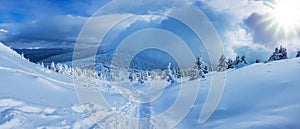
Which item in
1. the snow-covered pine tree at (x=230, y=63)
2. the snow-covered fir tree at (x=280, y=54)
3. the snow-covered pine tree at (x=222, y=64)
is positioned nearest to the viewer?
the snow-covered fir tree at (x=280, y=54)

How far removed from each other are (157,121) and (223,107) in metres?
3.92

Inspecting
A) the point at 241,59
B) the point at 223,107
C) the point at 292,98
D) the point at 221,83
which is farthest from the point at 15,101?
the point at 241,59

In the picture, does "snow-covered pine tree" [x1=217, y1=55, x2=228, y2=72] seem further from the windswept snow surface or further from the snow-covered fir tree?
the windswept snow surface

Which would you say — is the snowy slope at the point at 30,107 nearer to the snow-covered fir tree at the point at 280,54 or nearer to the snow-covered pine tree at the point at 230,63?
the snow-covered fir tree at the point at 280,54

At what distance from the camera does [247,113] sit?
15.5 m

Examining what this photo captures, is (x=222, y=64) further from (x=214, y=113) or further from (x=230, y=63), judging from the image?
(x=214, y=113)

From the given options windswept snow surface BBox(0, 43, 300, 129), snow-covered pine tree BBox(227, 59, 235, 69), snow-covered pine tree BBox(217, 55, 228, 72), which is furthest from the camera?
snow-covered pine tree BBox(227, 59, 235, 69)

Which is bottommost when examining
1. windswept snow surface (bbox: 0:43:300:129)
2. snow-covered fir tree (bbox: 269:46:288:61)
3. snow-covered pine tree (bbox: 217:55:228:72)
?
windswept snow surface (bbox: 0:43:300:129)

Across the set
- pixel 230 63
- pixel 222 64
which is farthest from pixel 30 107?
pixel 230 63

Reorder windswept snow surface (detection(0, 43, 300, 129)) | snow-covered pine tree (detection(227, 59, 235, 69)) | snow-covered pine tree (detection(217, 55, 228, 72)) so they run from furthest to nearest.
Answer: snow-covered pine tree (detection(227, 59, 235, 69)) < snow-covered pine tree (detection(217, 55, 228, 72)) < windswept snow surface (detection(0, 43, 300, 129))

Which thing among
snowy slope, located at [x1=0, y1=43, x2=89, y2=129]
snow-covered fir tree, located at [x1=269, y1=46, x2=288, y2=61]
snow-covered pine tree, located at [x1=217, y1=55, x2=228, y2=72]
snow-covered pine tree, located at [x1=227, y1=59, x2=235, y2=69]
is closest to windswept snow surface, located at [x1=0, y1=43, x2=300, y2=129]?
snowy slope, located at [x1=0, y1=43, x2=89, y2=129]

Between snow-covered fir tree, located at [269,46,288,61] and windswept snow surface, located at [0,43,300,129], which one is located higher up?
snow-covered fir tree, located at [269,46,288,61]

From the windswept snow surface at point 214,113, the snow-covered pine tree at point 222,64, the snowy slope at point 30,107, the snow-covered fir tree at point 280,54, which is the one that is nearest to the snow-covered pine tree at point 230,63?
the snow-covered pine tree at point 222,64

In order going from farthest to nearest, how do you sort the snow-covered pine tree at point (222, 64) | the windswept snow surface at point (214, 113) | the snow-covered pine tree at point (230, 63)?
the snow-covered pine tree at point (230, 63) → the snow-covered pine tree at point (222, 64) → the windswept snow surface at point (214, 113)
